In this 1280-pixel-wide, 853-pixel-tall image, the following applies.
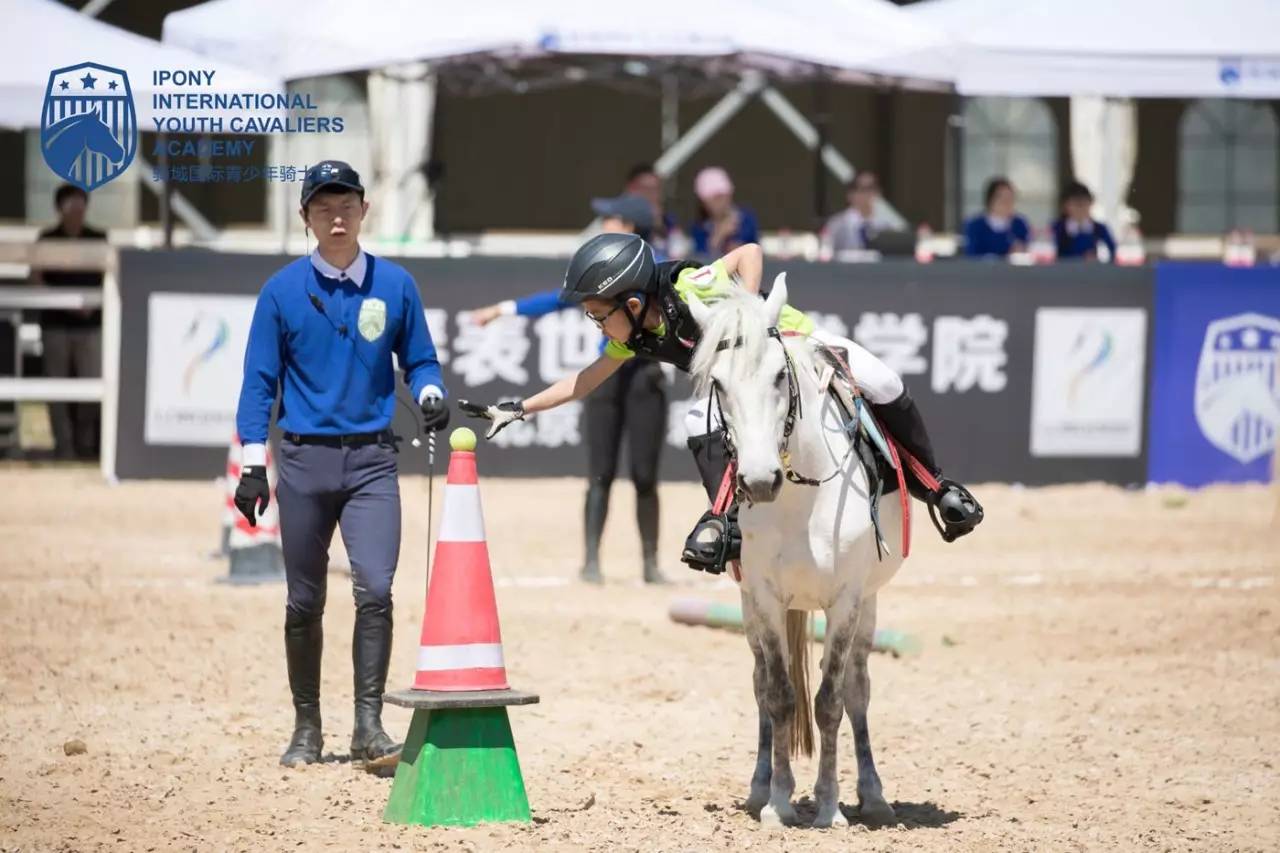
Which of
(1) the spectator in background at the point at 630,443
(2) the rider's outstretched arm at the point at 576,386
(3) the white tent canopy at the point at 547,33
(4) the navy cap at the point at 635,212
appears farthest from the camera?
(3) the white tent canopy at the point at 547,33

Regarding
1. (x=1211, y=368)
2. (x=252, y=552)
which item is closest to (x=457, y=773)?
(x=252, y=552)

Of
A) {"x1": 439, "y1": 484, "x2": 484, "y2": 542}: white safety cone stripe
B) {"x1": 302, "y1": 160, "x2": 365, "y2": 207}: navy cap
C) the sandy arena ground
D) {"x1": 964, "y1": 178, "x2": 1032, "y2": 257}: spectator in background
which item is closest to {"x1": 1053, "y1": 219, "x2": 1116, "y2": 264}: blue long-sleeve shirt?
{"x1": 964, "y1": 178, "x2": 1032, "y2": 257}: spectator in background

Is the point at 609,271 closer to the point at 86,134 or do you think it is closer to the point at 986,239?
the point at 86,134

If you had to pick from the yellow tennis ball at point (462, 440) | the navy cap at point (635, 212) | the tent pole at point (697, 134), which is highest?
the tent pole at point (697, 134)

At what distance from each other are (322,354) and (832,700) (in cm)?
214

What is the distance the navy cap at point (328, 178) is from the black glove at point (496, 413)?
1.02m

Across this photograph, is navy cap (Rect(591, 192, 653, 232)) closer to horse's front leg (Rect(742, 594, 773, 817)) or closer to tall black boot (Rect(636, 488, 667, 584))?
tall black boot (Rect(636, 488, 667, 584))

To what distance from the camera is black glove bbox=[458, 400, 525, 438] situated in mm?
6562

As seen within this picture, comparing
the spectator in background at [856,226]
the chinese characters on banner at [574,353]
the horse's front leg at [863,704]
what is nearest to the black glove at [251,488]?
the horse's front leg at [863,704]

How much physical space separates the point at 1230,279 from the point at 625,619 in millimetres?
7544

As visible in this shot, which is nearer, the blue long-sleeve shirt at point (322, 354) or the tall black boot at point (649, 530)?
the blue long-sleeve shirt at point (322, 354)

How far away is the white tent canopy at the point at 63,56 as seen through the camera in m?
13.8

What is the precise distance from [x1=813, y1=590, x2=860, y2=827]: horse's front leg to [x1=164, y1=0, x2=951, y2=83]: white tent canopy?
1018 cm

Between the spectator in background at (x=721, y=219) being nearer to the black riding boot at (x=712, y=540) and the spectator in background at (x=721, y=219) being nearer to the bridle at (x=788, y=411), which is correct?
the black riding boot at (x=712, y=540)
